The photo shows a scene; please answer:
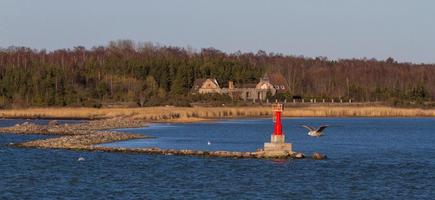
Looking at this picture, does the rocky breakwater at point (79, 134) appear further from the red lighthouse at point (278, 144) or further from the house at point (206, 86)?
the house at point (206, 86)

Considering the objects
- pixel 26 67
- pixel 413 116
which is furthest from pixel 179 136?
pixel 26 67

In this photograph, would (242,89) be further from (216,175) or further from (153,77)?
(216,175)

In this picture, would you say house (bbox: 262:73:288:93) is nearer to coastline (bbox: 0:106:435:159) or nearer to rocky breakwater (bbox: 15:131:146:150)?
coastline (bbox: 0:106:435:159)

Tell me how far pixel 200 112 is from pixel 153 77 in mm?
31501

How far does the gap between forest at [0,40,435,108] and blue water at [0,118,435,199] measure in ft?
187

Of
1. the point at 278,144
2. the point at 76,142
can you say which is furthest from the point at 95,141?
the point at 278,144

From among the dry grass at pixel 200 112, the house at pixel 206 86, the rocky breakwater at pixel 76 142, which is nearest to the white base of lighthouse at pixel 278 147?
the rocky breakwater at pixel 76 142

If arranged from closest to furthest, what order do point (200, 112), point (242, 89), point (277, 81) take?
1. point (200, 112)
2. point (242, 89)
3. point (277, 81)

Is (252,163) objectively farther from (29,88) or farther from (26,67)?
(26,67)

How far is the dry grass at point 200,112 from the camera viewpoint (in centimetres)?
8706

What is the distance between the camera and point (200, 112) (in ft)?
299

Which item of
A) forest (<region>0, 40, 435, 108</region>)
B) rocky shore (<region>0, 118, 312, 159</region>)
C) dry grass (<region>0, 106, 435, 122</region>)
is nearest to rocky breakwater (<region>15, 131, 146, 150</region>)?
rocky shore (<region>0, 118, 312, 159</region>)

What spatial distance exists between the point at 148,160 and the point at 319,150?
11.2 m

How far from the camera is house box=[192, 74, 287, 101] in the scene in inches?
4643
